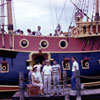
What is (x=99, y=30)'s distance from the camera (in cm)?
1589

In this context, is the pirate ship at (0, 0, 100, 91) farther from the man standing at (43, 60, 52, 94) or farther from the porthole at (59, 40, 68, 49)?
the man standing at (43, 60, 52, 94)

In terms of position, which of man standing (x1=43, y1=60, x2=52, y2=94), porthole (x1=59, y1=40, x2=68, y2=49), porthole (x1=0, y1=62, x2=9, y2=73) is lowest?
man standing (x1=43, y1=60, x2=52, y2=94)

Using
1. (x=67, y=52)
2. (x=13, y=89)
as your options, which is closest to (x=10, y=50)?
(x=13, y=89)

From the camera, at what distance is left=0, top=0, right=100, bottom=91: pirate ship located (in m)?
14.2

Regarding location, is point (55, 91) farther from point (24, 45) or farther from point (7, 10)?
point (7, 10)

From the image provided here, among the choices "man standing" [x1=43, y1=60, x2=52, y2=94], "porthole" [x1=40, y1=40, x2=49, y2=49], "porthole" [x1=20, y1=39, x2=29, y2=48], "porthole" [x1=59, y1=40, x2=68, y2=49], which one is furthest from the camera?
"porthole" [x1=59, y1=40, x2=68, y2=49]

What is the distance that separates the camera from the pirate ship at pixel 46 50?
46.4 feet

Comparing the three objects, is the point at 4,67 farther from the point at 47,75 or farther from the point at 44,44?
the point at 47,75

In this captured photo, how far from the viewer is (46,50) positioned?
14.7m

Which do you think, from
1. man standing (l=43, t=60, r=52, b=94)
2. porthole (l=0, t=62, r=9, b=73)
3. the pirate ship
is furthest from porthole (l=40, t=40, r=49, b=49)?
man standing (l=43, t=60, r=52, b=94)

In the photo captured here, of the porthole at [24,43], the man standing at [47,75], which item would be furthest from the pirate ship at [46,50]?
the man standing at [47,75]

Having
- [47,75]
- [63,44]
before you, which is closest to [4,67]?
[63,44]

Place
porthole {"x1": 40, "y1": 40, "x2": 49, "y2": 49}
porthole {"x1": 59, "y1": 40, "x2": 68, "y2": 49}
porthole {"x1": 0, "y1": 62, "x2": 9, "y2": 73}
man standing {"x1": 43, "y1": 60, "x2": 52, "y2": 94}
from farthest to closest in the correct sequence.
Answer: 1. porthole {"x1": 59, "y1": 40, "x2": 68, "y2": 49}
2. porthole {"x1": 40, "y1": 40, "x2": 49, "y2": 49}
3. porthole {"x1": 0, "y1": 62, "x2": 9, "y2": 73}
4. man standing {"x1": 43, "y1": 60, "x2": 52, "y2": 94}

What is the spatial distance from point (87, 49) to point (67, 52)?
1.10 m
